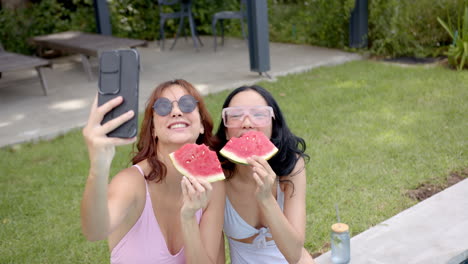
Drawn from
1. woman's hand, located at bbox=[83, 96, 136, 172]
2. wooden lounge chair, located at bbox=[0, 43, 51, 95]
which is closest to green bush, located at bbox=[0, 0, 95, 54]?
wooden lounge chair, located at bbox=[0, 43, 51, 95]

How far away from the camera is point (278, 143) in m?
2.82

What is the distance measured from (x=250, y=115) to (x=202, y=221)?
59 cm

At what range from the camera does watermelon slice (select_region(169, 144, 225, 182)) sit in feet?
7.31

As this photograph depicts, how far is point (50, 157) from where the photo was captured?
19.9 ft

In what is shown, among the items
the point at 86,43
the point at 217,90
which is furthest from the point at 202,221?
the point at 86,43

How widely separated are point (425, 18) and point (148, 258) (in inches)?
359

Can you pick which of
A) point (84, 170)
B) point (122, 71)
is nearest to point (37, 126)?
point (84, 170)

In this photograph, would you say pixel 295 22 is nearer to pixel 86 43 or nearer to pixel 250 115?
pixel 86 43

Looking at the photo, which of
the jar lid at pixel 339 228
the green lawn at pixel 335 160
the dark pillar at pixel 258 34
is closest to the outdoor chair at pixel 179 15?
the dark pillar at pixel 258 34

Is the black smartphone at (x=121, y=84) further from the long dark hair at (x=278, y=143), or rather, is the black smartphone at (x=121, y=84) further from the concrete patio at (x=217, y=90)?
the concrete patio at (x=217, y=90)

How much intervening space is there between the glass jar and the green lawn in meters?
0.43

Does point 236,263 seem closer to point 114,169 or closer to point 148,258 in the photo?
point 148,258

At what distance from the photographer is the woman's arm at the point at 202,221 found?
6.88ft

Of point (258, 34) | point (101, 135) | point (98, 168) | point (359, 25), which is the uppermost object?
point (101, 135)
